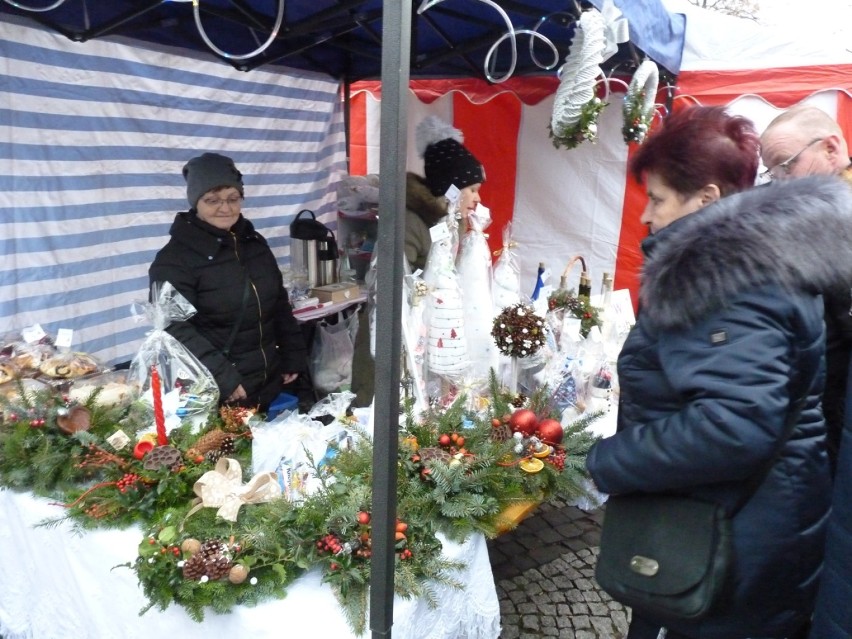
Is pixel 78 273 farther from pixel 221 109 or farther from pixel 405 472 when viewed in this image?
pixel 405 472

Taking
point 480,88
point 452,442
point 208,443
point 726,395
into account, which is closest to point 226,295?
point 208,443

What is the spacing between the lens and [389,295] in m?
1.14

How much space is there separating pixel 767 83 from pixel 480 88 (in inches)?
89.5

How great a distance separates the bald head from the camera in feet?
5.16

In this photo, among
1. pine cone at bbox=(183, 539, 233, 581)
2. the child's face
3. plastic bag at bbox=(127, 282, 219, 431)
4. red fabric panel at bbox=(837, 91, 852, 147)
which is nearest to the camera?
pine cone at bbox=(183, 539, 233, 581)

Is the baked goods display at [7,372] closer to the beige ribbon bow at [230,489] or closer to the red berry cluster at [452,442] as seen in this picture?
the beige ribbon bow at [230,489]

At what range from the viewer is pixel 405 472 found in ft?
5.33

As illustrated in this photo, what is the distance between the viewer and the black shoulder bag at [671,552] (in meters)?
1.18

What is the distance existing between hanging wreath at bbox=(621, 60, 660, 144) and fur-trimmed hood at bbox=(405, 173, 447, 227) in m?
1.03

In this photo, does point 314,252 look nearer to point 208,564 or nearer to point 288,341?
point 288,341

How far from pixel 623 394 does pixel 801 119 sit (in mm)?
955

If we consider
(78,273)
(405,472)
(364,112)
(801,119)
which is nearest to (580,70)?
(801,119)

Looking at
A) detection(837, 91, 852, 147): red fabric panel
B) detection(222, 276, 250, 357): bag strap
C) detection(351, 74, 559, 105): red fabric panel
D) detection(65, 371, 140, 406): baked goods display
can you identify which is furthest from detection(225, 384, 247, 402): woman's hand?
detection(837, 91, 852, 147): red fabric panel

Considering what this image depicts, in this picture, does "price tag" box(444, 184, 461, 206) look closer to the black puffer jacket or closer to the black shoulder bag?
the black puffer jacket
